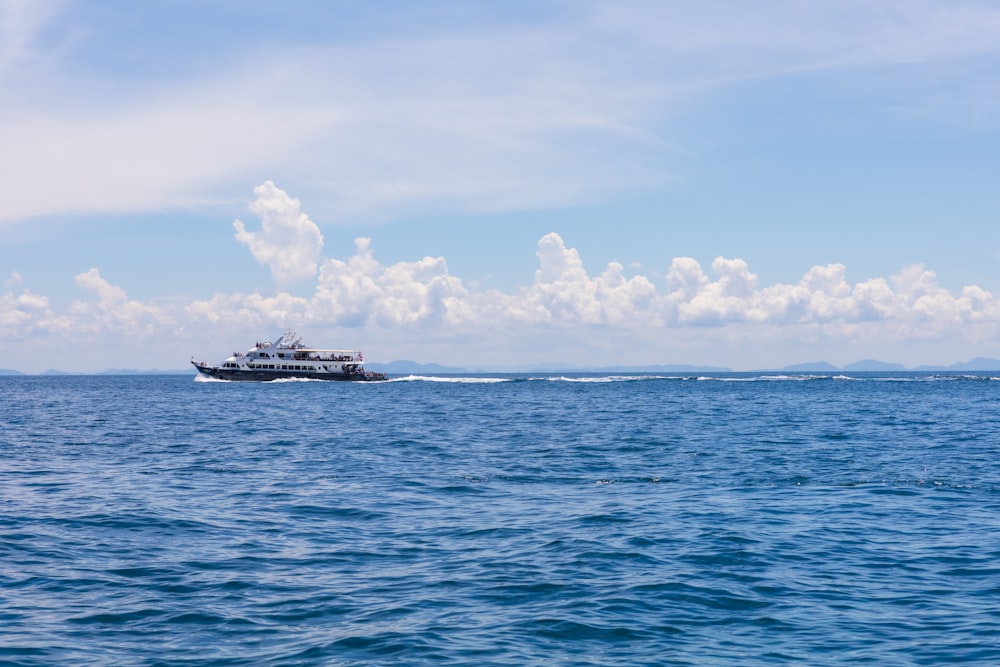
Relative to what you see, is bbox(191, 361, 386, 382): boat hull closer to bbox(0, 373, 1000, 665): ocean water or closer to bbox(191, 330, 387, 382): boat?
bbox(191, 330, 387, 382): boat

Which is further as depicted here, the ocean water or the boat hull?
the boat hull

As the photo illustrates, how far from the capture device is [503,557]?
68.2 feet

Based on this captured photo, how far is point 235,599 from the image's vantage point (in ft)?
56.2

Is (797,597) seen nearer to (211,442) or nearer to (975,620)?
(975,620)

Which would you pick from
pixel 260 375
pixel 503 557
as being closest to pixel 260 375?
pixel 260 375

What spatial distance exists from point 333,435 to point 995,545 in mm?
44269

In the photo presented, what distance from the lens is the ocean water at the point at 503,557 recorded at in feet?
47.4

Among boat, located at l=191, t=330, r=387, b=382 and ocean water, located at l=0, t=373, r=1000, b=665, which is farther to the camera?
boat, located at l=191, t=330, r=387, b=382

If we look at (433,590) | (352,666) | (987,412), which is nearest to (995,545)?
(433,590)

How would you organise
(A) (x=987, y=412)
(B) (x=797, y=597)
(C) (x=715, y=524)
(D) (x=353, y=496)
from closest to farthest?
(B) (x=797, y=597)
(C) (x=715, y=524)
(D) (x=353, y=496)
(A) (x=987, y=412)

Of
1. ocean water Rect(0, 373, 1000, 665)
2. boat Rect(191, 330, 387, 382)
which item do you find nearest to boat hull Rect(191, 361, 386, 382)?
boat Rect(191, 330, 387, 382)

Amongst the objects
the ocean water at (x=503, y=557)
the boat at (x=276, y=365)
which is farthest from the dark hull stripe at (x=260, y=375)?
the ocean water at (x=503, y=557)

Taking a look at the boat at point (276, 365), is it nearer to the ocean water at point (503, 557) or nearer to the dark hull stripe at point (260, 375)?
the dark hull stripe at point (260, 375)

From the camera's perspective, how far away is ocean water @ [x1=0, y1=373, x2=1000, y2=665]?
14.5 metres
